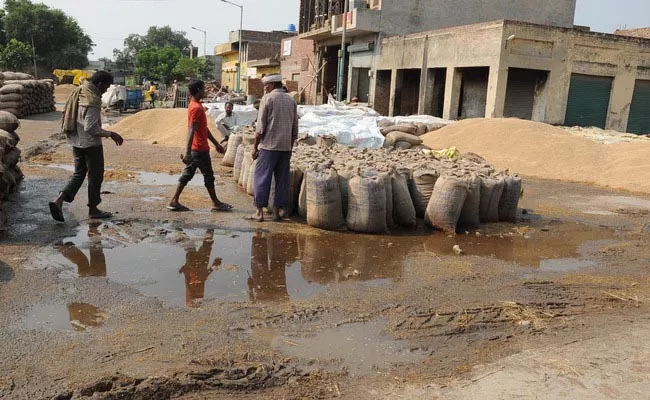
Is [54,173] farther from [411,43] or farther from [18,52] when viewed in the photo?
[18,52]

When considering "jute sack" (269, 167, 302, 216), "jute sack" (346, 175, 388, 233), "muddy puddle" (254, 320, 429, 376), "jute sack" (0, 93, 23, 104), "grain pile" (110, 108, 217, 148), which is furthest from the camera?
"jute sack" (0, 93, 23, 104)

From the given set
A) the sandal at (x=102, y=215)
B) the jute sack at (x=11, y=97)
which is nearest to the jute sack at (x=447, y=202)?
the sandal at (x=102, y=215)

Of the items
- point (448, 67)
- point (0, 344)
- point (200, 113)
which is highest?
point (448, 67)

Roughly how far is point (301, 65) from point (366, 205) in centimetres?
3366

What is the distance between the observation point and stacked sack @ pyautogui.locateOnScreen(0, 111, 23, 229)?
641 cm

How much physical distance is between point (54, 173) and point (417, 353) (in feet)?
25.1

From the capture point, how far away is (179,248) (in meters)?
5.32

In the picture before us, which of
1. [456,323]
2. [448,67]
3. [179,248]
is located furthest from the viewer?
[448,67]

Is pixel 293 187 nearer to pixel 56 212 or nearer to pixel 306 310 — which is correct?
pixel 56 212

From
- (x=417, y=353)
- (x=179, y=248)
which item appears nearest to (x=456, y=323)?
(x=417, y=353)

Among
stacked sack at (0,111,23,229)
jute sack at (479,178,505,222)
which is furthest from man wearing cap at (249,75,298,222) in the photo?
stacked sack at (0,111,23,229)

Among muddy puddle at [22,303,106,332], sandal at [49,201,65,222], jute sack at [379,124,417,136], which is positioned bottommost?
muddy puddle at [22,303,106,332]

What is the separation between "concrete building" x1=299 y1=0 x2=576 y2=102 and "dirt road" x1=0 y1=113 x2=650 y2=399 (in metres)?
21.3

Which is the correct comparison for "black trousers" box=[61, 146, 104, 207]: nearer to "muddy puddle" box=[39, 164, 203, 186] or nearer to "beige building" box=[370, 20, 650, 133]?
"muddy puddle" box=[39, 164, 203, 186]
